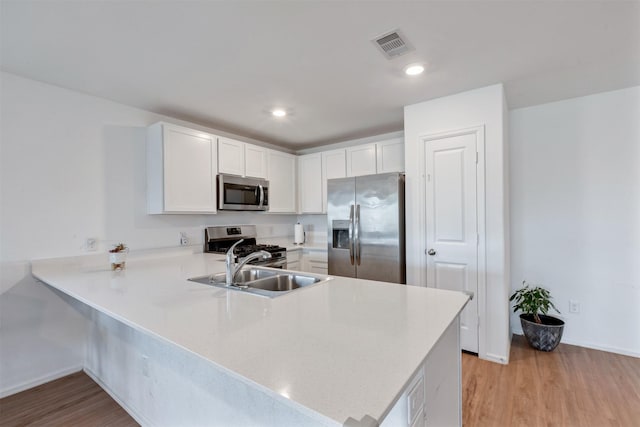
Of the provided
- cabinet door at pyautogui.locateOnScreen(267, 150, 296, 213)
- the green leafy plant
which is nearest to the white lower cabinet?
the green leafy plant

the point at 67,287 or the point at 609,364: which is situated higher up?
the point at 67,287

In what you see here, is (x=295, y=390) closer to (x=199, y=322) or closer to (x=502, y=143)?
(x=199, y=322)

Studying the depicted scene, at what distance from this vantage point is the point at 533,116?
298 cm

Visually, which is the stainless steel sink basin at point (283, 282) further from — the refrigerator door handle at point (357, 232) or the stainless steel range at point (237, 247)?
the refrigerator door handle at point (357, 232)

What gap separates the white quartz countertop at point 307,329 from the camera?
2.28ft

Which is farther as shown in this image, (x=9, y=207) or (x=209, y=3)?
(x=9, y=207)

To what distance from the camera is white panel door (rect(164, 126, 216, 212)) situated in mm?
2795

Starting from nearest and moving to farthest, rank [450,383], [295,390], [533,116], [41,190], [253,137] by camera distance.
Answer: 1. [295,390]
2. [450,383]
3. [41,190]
4. [533,116]
5. [253,137]

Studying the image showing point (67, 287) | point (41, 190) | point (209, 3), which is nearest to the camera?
A: point (209, 3)

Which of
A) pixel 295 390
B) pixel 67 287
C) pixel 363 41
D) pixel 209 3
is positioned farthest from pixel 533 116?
pixel 67 287

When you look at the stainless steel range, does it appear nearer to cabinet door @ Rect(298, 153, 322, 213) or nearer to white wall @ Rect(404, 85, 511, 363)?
cabinet door @ Rect(298, 153, 322, 213)

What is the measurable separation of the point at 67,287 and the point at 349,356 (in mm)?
1832

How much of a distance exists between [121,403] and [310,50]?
2794 millimetres

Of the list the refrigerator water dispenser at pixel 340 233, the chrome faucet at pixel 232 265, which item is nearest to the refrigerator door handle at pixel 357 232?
the refrigerator water dispenser at pixel 340 233
